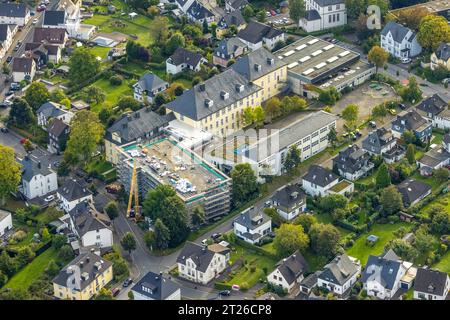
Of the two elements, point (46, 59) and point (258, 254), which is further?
point (46, 59)

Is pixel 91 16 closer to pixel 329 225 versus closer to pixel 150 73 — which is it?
pixel 150 73

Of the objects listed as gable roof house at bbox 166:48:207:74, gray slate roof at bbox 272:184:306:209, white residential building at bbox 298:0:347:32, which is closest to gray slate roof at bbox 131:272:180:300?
gray slate roof at bbox 272:184:306:209

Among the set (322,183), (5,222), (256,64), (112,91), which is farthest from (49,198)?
(256,64)

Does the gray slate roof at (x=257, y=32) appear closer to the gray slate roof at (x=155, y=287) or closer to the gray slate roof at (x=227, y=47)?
the gray slate roof at (x=227, y=47)

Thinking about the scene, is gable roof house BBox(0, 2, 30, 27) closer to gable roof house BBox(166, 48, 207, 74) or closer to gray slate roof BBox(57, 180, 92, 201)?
gable roof house BBox(166, 48, 207, 74)

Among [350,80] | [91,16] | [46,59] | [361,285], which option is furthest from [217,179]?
[91,16]

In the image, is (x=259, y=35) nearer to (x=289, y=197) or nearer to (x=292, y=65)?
(x=292, y=65)
